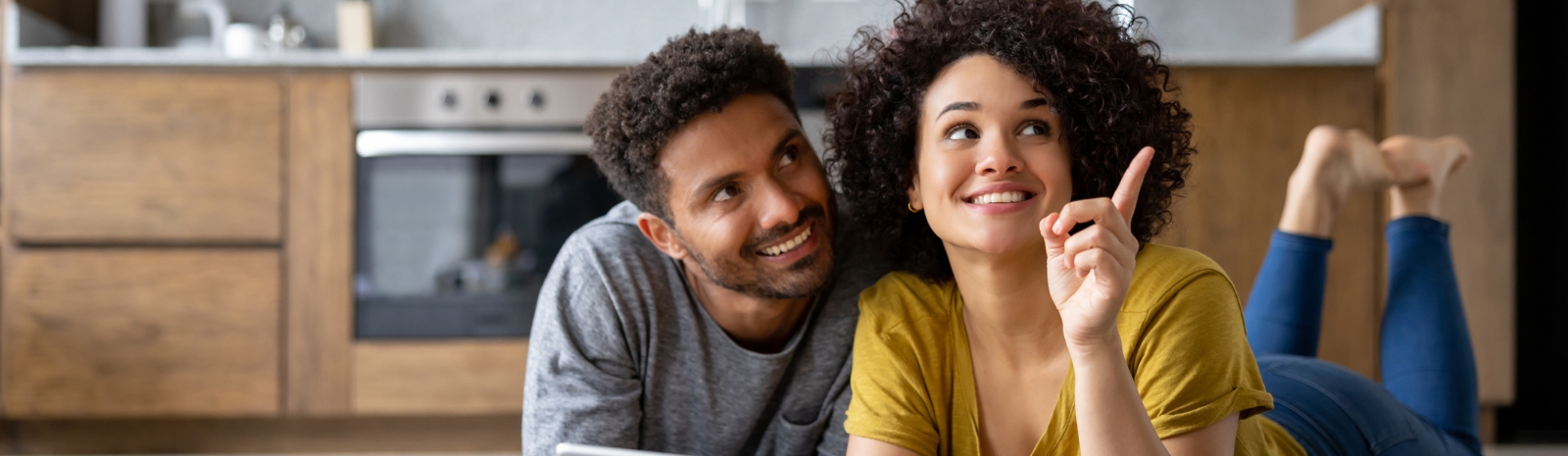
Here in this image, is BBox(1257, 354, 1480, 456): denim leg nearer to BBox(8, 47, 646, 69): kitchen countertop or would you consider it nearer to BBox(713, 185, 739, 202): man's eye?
BBox(713, 185, 739, 202): man's eye

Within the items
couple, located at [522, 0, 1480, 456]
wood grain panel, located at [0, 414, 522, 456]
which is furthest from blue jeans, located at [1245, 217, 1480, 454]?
wood grain panel, located at [0, 414, 522, 456]

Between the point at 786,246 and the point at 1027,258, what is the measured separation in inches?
10.3

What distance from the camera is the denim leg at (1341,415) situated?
1.22 metres

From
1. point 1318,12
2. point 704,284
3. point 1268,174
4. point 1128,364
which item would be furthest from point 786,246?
point 1318,12

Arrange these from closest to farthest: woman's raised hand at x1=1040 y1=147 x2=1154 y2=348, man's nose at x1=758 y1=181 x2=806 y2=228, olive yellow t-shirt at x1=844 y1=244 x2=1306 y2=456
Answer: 1. woman's raised hand at x1=1040 y1=147 x2=1154 y2=348
2. olive yellow t-shirt at x1=844 y1=244 x2=1306 y2=456
3. man's nose at x1=758 y1=181 x2=806 y2=228

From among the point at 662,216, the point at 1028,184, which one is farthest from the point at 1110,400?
the point at 662,216

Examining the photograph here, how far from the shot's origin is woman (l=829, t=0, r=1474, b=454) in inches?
32.7

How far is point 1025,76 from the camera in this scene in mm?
987

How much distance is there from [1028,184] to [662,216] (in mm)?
440

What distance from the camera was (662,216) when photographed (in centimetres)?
119

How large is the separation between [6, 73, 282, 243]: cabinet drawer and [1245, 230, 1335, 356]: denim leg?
1.94 metres

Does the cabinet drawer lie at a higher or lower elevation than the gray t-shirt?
higher

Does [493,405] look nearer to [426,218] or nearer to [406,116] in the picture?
[426,218]

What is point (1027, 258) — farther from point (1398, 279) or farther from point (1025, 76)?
point (1398, 279)
